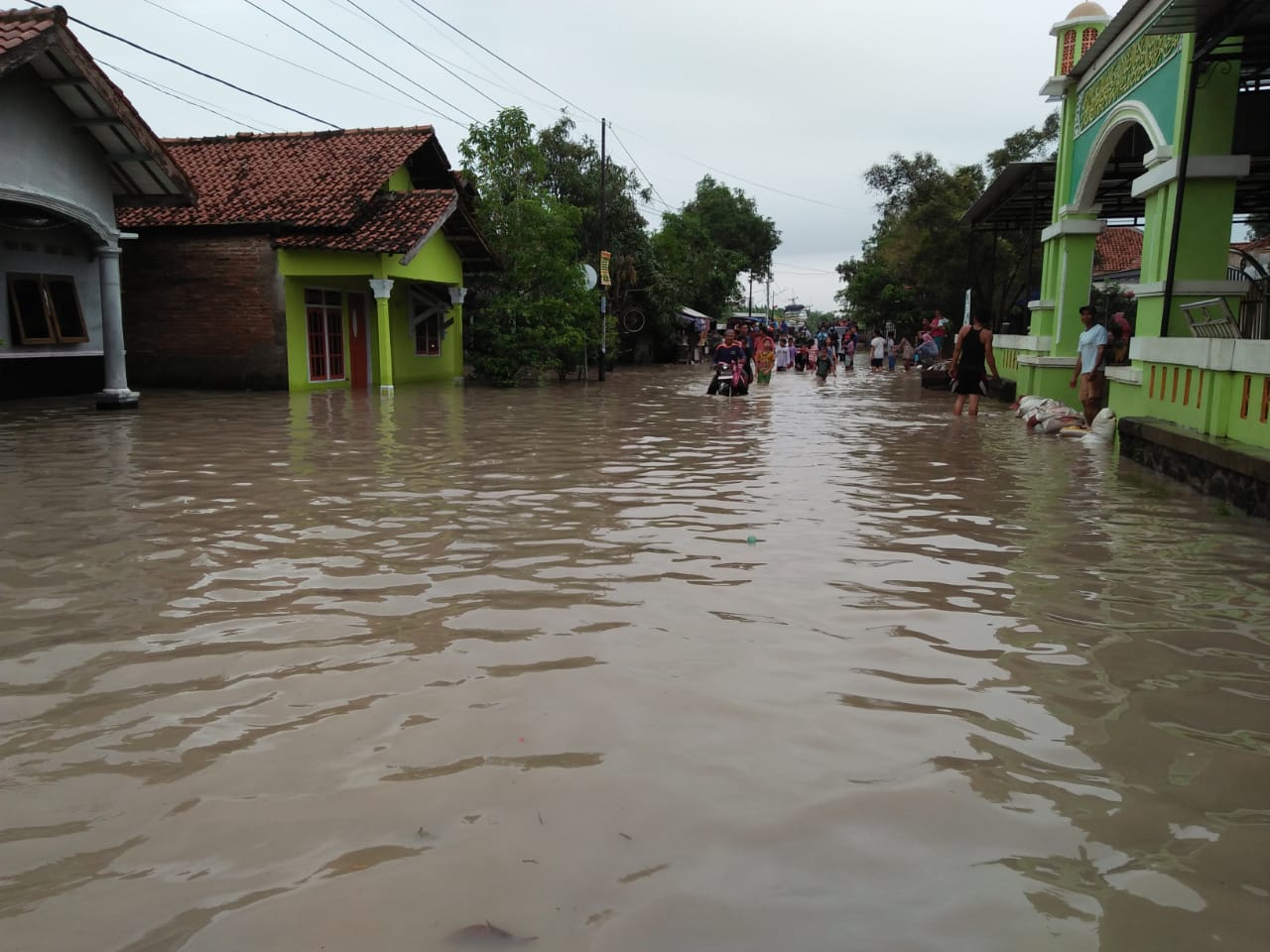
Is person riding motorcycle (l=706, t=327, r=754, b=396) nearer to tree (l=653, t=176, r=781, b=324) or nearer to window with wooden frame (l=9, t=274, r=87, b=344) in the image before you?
window with wooden frame (l=9, t=274, r=87, b=344)

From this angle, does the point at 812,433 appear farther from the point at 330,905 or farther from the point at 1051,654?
the point at 330,905

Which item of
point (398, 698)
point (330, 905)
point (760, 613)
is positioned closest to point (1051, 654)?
point (760, 613)

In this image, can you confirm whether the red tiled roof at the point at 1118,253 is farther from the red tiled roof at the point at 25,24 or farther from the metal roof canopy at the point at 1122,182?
the red tiled roof at the point at 25,24

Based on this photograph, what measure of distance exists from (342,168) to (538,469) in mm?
15447

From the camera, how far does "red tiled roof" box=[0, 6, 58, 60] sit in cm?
1336

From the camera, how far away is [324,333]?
76.2 ft

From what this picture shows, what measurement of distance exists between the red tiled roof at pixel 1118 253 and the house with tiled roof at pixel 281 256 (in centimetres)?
2476

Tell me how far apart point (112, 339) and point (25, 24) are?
468cm

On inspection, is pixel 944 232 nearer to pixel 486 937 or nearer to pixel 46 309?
pixel 46 309

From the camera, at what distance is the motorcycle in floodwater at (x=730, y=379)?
70.0 ft

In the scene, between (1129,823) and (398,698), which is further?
(398,698)

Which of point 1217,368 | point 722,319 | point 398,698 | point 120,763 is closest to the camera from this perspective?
point 120,763

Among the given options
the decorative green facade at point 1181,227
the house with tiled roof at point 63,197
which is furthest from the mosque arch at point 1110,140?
the house with tiled roof at point 63,197

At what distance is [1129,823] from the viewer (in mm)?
3002
